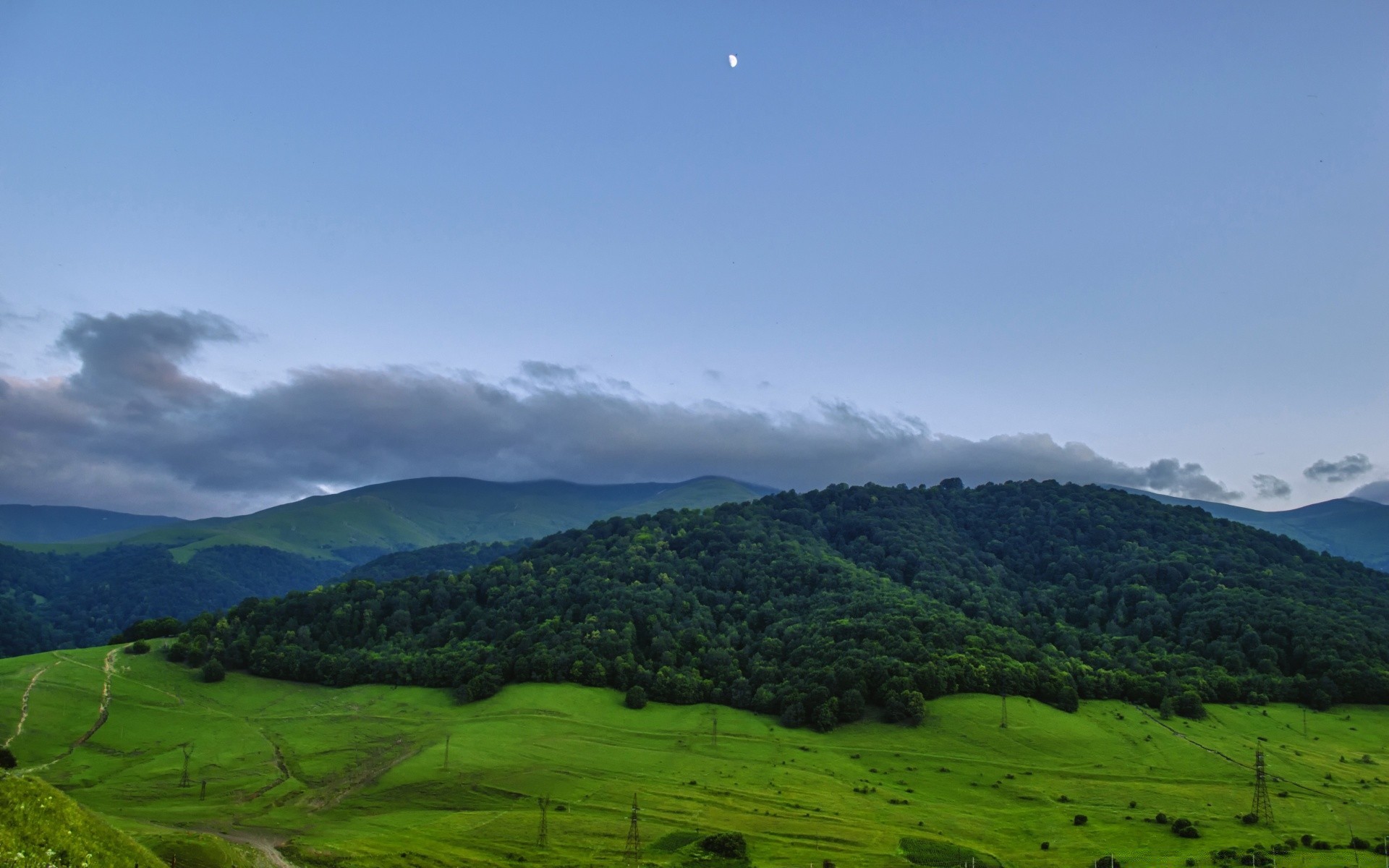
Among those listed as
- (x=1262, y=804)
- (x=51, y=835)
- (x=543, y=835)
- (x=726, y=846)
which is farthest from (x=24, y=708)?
(x=1262, y=804)

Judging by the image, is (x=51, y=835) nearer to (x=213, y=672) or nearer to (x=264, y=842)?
(x=264, y=842)

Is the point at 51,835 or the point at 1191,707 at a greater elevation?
the point at 51,835

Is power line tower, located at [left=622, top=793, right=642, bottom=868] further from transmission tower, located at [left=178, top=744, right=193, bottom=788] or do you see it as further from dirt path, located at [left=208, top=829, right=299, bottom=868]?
transmission tower, located at [left=178, top=744, right=193, bottom=788]

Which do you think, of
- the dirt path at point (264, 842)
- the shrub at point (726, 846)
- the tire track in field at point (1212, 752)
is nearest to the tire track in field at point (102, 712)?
the dirt path at point (264, 842)

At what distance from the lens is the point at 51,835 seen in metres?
33.2

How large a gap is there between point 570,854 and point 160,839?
3629cm

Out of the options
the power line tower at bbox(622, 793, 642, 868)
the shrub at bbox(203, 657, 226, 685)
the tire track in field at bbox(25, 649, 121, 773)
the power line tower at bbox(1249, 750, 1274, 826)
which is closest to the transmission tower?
the tire track in field at bbox(25, 649, 121, 773)

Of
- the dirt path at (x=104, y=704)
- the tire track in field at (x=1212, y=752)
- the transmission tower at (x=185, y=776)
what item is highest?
the tire track in field at (x=1212, y=752)

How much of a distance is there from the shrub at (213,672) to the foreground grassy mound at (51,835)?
14395 cm

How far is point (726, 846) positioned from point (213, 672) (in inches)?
5203

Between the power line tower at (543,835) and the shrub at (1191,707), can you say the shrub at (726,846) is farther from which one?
the shrub at (1191,707)

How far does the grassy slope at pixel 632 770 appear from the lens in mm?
87062

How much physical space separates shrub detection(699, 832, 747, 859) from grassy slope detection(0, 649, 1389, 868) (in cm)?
229

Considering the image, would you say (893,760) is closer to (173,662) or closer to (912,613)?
(912,613)
